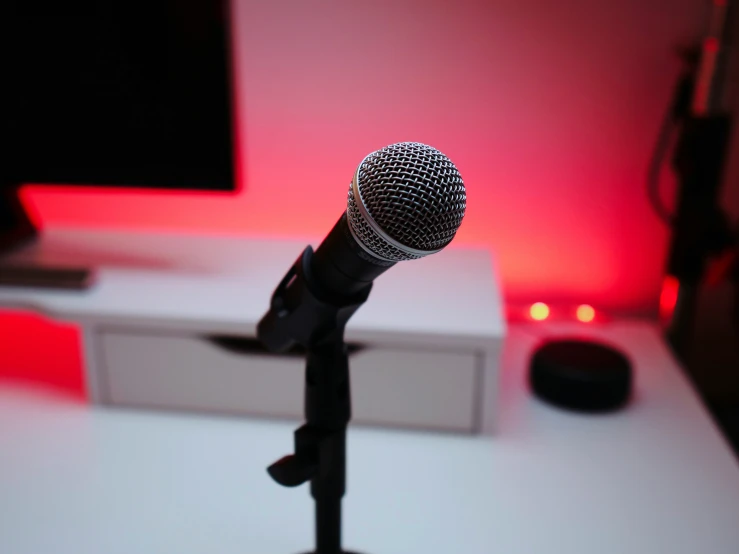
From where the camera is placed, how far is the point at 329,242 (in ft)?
1.72

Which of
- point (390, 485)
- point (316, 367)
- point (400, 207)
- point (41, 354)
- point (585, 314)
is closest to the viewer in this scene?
point (400, 207)

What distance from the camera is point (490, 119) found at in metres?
1.17

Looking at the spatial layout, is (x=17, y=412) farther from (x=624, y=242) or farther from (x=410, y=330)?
(x=624, y=242)

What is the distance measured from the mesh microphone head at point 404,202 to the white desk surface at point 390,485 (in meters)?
0.40

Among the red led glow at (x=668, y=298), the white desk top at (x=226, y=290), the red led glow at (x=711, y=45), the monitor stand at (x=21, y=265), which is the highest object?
the red led glow at (x=711, y=45)

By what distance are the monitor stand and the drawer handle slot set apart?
200 millimetres

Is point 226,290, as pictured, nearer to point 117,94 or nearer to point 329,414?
point 117,94

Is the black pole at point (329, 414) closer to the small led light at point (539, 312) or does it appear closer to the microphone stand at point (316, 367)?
the microphone stand at point (316, 367)

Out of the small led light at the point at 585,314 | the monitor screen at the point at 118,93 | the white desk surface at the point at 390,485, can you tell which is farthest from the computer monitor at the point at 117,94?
the small led light at the point at 585,314

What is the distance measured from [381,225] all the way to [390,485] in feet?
1.53

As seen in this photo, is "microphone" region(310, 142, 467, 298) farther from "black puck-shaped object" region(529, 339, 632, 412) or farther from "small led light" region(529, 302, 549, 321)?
"small led light" region(529, 302, 549, 321)

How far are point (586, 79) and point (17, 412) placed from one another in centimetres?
98

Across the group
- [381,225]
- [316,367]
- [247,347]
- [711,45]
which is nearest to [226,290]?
[247,347]

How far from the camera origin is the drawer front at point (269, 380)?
2.98 feet
